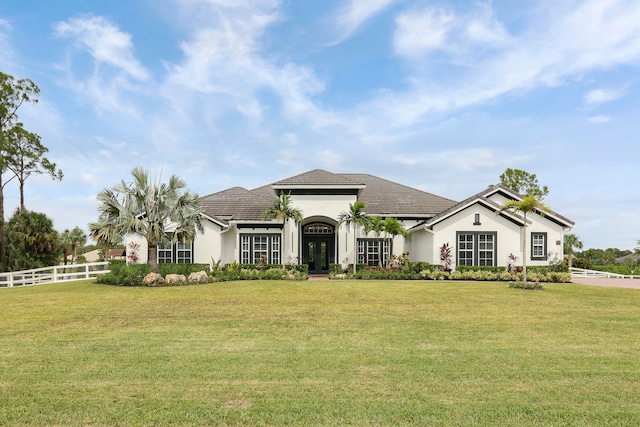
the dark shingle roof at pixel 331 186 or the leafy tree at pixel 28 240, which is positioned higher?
the dark shingle roof at pixel 331 186

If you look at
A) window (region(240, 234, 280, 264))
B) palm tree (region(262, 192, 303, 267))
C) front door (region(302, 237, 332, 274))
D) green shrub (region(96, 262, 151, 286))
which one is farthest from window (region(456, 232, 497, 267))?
green shrub (region(96, 262, 151, 286))

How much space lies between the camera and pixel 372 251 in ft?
93.1

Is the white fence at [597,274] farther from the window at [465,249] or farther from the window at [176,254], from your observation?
the window at [176,254]

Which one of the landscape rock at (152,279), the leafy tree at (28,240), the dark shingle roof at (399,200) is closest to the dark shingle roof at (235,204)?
the landscape rock at (152,279)

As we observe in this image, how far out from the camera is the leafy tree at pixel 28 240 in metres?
26.6

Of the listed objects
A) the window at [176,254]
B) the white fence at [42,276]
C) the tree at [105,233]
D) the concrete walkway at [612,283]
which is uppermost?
the tree at [105,233]

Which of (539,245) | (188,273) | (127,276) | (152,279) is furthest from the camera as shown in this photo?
(539,245)

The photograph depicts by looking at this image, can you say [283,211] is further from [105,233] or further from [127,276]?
[105,233]

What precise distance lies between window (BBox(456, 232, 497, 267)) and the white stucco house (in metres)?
0.06

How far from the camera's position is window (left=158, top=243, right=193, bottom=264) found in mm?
26359

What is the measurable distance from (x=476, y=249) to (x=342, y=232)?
340 inches

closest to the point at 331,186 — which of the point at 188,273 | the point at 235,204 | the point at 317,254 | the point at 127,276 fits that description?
the point at 317,254

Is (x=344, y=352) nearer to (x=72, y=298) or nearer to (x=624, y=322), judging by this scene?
(x=624, y=322)

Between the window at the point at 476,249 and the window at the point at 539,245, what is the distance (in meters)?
2.88
